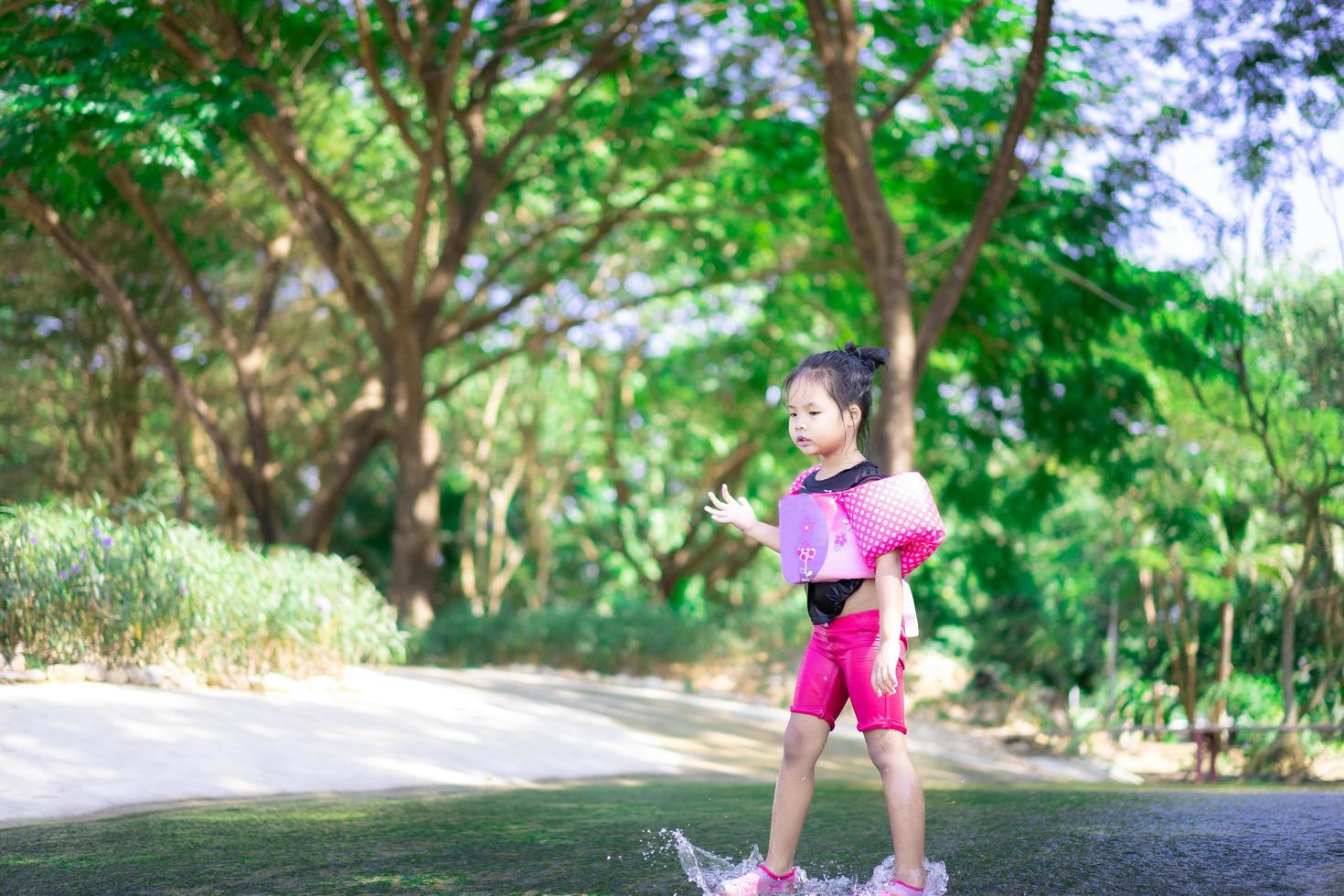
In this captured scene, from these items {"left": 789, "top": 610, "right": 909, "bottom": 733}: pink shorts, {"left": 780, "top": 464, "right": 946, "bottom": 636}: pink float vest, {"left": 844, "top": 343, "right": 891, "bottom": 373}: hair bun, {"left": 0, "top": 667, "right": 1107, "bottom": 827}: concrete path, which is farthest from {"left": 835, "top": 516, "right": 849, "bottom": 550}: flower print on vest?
{"left": 0, "top": 667, "right": 1107, "bottom": 827}: concrete path

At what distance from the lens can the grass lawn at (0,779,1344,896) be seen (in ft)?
10.7

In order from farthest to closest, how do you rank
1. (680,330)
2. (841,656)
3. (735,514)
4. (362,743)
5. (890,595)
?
1. (680,330)
2. (362,743)
3. (735,514)
4. (841,656)
5. (890,595)

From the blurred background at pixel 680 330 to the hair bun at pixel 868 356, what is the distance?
472cm

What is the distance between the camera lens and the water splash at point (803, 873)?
3.28 meters

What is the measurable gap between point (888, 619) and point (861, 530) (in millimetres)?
262

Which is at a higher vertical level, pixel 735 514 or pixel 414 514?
pixel 414 514

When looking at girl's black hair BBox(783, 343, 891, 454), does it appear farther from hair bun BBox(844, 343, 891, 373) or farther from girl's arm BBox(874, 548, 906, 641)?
girl's arm BBox(874, 548, 906, 641)

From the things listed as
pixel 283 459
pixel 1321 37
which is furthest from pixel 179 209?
Answer: pixel 1321 37

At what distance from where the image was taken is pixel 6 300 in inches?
675

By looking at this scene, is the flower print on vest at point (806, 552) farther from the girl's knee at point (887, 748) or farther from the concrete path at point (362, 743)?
the concrete path at point (362, 743)

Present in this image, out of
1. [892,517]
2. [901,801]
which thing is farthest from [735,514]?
[901,801]

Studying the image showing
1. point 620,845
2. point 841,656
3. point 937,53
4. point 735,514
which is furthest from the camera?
point 937,53

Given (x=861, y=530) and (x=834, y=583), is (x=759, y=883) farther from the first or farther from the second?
(x=861, y=530)

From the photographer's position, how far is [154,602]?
6.78 metres
